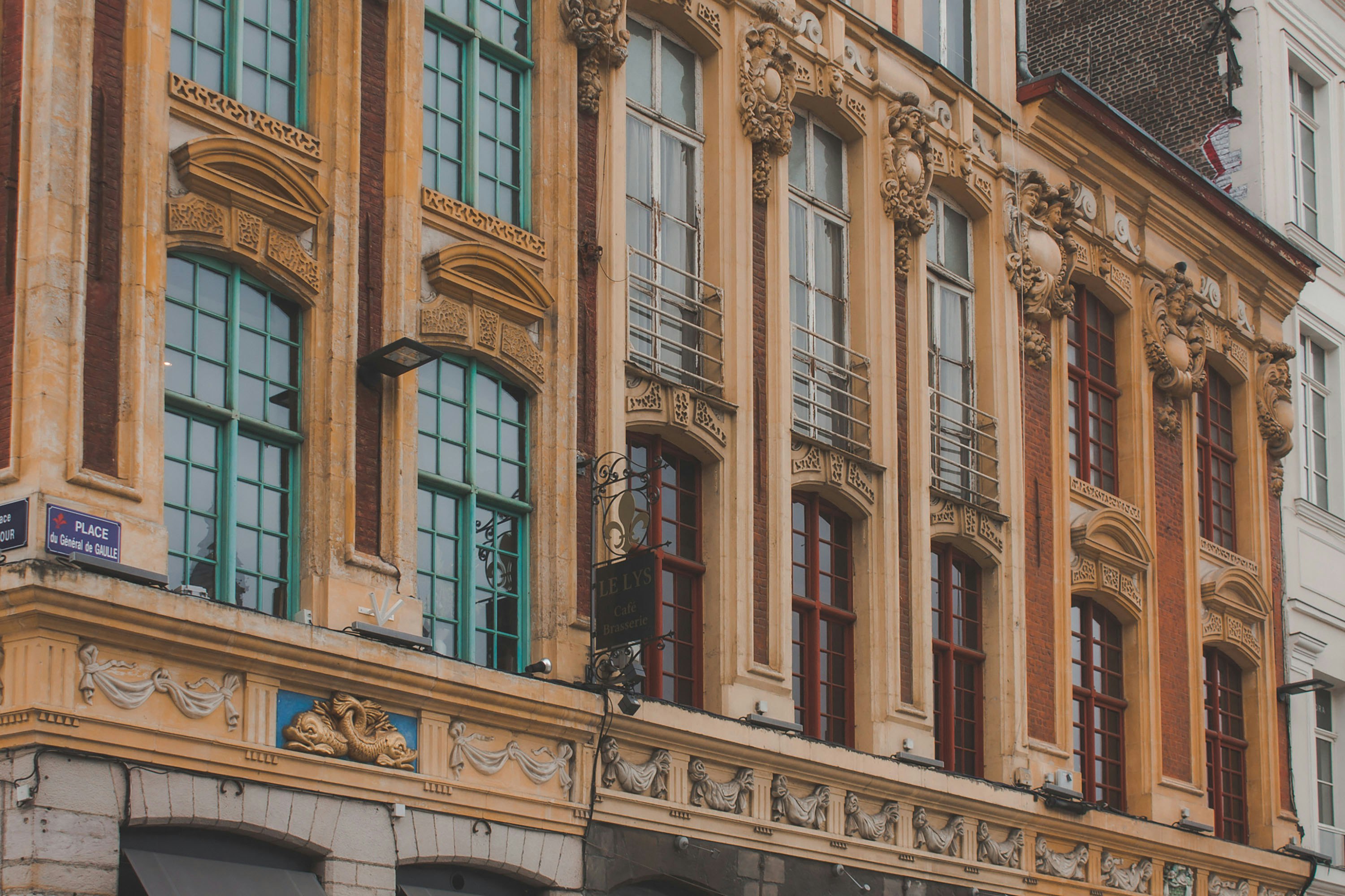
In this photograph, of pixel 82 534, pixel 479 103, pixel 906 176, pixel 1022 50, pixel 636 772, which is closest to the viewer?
pixel 82 534

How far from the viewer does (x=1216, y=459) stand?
102 ft

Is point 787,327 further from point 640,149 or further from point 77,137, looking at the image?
point 77,137

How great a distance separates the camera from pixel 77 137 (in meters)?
15.6

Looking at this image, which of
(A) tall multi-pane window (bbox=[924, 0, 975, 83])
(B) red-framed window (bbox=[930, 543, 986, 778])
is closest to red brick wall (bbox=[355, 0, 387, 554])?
(B) red-framed window (bbox=[930, 543, 986, 778])

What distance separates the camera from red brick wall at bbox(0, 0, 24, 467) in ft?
49.2

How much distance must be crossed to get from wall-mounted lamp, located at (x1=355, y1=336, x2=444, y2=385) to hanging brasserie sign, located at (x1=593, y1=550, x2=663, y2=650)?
260 centimetres

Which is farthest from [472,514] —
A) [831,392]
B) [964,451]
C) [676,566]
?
[964,451]

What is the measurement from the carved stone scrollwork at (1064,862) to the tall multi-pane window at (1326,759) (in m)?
7.27

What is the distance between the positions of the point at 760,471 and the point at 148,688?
27.8 feet

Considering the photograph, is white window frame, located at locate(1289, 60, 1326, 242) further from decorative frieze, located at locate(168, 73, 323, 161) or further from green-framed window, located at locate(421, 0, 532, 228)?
decorative frieze, located at locate(168, 73, 323, 161)

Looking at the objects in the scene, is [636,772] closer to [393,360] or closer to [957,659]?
[393,360]

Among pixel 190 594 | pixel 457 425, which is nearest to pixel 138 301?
pixel 190 594

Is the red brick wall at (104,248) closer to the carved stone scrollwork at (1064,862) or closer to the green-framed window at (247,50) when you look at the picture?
the green-framed window at (247,50)

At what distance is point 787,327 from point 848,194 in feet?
8.89
